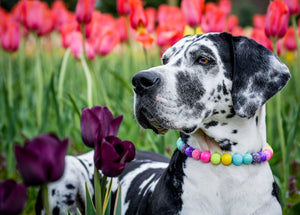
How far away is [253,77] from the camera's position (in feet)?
6.68

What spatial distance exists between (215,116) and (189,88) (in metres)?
0.23

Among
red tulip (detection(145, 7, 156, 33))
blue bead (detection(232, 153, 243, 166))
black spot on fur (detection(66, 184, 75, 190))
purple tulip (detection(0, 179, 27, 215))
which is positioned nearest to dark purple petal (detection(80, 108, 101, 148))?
purple tulip (detection(0, 179, 27, 215))

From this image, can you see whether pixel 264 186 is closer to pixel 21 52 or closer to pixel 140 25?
pixel 140 25

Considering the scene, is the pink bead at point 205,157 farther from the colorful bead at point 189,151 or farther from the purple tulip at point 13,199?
the purple tulip at point 13,199

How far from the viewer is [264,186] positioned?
202 cm

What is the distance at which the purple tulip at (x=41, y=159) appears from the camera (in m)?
1.14

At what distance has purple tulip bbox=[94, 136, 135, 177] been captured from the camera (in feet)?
4.76

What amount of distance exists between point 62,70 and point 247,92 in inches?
108

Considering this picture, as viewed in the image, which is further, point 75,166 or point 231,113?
point 75,166

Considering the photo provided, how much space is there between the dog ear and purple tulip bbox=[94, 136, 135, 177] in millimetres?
736

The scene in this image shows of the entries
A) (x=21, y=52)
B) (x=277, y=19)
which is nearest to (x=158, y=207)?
(x=277, y=19)

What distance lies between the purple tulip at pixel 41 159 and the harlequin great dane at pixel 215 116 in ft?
2.53

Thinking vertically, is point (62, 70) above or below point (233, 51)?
below

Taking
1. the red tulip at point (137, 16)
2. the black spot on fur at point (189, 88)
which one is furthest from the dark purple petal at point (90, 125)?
the red tulip at point (137, 16)
